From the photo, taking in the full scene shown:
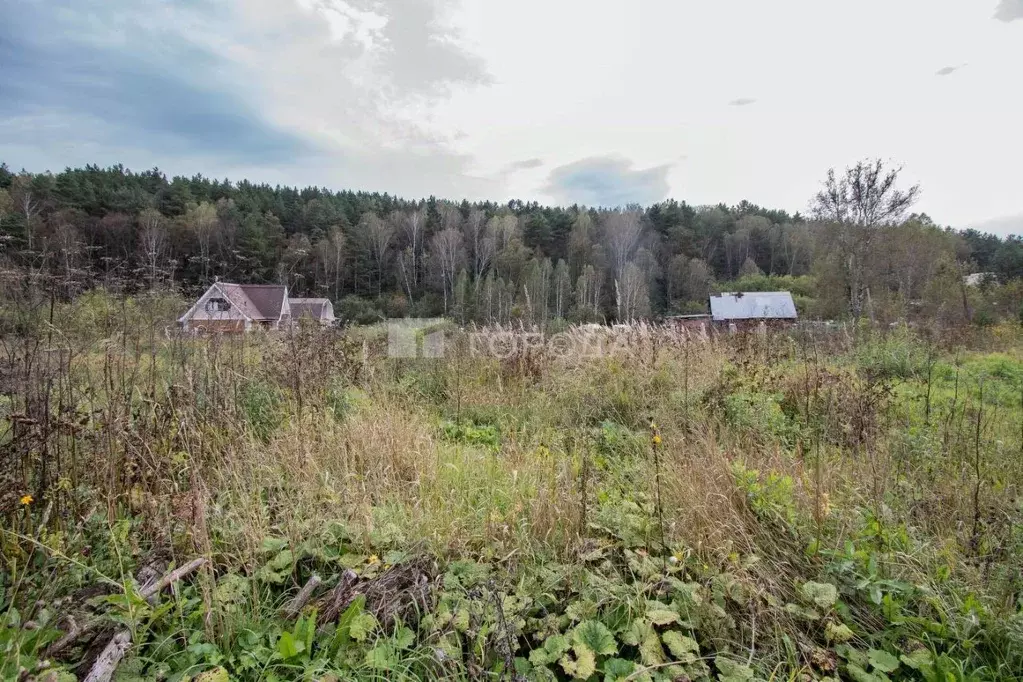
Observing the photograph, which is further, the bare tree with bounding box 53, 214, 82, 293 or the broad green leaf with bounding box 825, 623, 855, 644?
the bare tree with bounding box 53, 214, 82, 293

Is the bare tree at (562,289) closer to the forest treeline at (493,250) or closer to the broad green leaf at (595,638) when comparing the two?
the forest treeline at (493,250)

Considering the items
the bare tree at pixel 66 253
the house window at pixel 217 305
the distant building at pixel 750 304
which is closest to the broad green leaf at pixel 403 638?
the bare tree at pixel 66 253

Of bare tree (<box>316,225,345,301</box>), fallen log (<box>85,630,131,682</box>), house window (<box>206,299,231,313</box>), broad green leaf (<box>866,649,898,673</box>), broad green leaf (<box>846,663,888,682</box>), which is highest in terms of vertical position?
bare tree (<box>316,225,345,301</box>)

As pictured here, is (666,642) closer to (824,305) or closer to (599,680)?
(599,680)

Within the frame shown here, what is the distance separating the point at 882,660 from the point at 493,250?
160 feet

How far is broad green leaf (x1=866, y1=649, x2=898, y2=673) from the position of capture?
1314mm

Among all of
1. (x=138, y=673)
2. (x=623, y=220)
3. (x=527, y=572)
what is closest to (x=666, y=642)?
(x=527, y=572)

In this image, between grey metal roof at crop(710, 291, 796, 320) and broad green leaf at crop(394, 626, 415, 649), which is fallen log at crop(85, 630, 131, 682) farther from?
grey metal roof at crop(710, 291, 796, 320)

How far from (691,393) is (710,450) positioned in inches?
64.9

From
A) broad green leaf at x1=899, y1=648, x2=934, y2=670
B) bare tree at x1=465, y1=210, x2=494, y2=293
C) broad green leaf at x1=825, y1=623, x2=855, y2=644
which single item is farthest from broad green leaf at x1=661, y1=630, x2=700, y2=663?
bare tree at x1=465, y1=210, x2=494, y2=293

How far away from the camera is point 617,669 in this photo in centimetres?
133

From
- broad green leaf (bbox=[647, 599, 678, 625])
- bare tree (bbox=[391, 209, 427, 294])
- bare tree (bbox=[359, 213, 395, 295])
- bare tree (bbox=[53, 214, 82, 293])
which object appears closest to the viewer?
broad green leaf (bbox=[647, 599, 678, 625])

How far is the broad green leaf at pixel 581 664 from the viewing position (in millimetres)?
Answer: 1267

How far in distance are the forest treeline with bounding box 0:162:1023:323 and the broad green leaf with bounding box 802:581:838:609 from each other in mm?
3824
